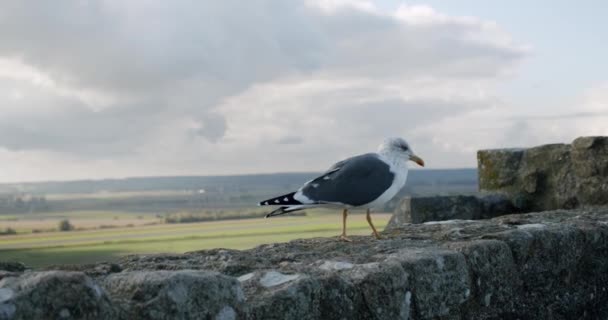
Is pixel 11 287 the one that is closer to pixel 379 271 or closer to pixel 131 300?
pixel 131 300

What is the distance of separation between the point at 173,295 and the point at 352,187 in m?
2.45

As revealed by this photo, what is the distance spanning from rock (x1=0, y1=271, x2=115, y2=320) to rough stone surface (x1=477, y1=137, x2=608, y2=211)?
6425mm

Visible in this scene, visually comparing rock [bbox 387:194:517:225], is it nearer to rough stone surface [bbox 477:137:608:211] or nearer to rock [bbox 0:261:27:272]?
rough stone surface [bbox 477:137:608:211]

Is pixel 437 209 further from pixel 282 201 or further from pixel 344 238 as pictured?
pixel 282 201

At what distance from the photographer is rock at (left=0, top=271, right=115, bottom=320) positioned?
271 cm

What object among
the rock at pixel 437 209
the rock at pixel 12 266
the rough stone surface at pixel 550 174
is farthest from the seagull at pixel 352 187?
the rough stone surface at pixel 550 174

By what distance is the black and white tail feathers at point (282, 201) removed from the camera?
16.3 feet

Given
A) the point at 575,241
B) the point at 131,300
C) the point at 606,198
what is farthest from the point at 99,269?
the point at 606,198

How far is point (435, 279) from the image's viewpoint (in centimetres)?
410

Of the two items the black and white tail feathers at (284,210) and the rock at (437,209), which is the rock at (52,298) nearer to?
the black and white tail feathers at (284,210)

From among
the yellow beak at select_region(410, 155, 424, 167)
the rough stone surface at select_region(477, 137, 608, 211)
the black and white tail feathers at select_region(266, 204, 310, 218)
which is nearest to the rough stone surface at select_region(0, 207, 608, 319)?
the black and white tail feathers at select_region(266, 204, 310, 218)

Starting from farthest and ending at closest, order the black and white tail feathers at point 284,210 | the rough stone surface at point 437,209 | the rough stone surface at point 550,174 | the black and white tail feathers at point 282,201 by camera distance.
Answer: the rough stone surface at point 437,209 → the rough stone surface at point 550,174 → the black and white tail feathers at point 284,210 → the black and white tail feathers at point 282,201

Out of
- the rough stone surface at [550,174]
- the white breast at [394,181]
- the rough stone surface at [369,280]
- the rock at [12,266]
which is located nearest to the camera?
the rough stone surface at [369,280]

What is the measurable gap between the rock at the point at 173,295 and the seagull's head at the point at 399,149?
9.07ft
